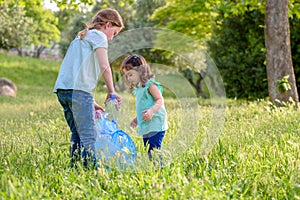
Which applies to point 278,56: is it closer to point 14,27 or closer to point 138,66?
point 138,66

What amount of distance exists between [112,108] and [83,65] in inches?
31.7

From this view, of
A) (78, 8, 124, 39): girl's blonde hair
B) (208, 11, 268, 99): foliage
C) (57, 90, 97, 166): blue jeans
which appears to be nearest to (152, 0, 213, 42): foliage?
(208, 11, 268, 99): foliage

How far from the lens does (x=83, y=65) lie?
180 inches

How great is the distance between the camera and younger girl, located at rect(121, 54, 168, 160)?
484cm

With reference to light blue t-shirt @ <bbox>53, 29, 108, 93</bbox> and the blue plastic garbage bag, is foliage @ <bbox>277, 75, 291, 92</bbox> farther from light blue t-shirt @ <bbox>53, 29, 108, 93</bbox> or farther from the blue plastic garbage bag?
light blue t-shirt @ <bbox>53, 29, 108, 93</bbox>

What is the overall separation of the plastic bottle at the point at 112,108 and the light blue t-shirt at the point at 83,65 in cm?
21

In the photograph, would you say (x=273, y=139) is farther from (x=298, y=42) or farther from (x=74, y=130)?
(x=298, y=42)

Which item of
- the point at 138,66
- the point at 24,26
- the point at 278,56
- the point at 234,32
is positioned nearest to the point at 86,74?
the point at 138,66

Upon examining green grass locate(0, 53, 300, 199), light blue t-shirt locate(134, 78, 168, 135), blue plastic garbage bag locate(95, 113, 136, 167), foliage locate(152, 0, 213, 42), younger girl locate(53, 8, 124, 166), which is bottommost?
green grass locate(0, 53, 300, 199)

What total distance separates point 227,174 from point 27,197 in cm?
170

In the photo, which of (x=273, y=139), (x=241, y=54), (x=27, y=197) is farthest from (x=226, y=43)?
(x=27, y=197)

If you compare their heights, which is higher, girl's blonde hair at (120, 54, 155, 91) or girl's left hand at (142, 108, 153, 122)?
girl's blonde hair at (120, 54, 155, 91)

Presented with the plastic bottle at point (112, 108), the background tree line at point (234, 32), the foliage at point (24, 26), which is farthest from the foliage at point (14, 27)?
the plastic bottle at point (112, 108)

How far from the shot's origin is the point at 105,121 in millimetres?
4844
